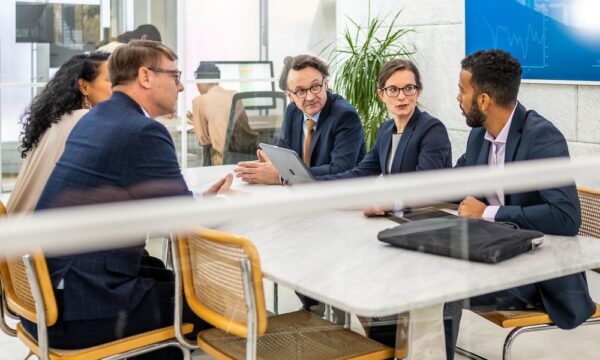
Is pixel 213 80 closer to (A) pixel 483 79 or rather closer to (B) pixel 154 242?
(A) pixel 483 79

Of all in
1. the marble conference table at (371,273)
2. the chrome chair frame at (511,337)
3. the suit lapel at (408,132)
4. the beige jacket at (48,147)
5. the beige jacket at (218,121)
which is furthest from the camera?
the beige jacket at (218,121)

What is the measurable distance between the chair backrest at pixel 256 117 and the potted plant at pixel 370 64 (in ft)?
1.88

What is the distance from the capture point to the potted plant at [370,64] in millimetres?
4121

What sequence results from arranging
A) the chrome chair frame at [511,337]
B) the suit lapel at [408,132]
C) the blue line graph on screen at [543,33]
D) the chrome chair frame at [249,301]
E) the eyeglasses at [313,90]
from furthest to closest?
the blue line graph on screen at [543,33] < the eyeglasses at [313,90] < the suit lapel at [408,132] < the chrome chair frame at [511,337] < the chrome chair frame at [249,301]

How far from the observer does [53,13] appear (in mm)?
3787

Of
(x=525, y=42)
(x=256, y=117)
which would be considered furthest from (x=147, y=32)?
(x=525, y=42)

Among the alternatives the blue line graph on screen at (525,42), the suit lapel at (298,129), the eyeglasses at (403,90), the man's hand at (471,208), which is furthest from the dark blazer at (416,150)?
the blue line graph on screen at (525,42)

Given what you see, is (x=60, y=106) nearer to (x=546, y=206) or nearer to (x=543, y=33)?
(x=546, y=206)

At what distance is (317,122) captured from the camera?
285 cm

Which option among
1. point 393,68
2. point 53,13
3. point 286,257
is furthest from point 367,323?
point 53,13

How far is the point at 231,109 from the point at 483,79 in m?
3.03

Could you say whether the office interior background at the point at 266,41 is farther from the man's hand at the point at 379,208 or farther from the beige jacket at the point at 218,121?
the man's hand at the point at 379,208

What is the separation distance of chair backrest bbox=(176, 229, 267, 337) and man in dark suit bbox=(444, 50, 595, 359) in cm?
28

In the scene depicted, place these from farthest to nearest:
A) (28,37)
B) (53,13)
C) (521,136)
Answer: (28,37), (53,13), (521,136)
